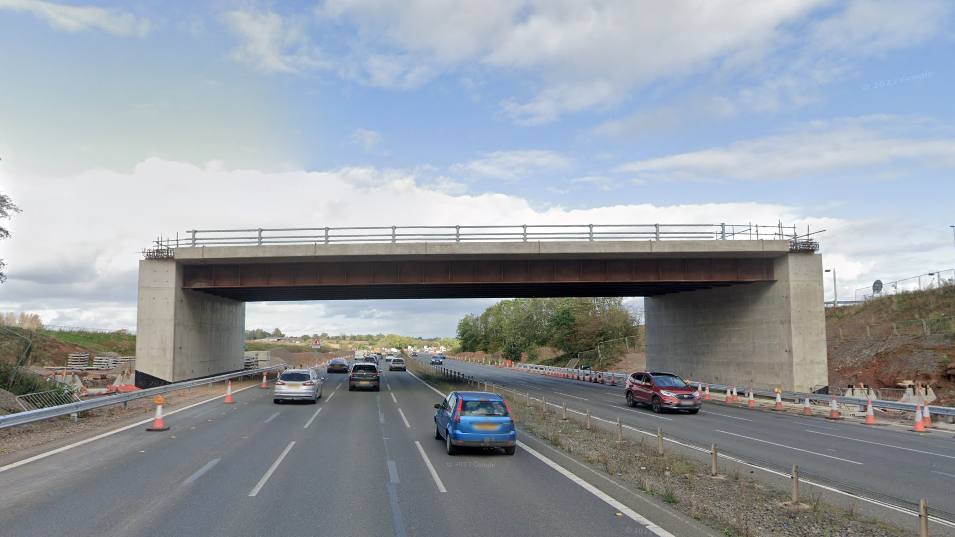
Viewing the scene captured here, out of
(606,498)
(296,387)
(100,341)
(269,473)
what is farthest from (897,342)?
(100,341)

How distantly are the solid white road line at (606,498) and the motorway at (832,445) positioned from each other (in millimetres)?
4352

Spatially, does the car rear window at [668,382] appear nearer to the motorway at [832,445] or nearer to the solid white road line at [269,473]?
the motorway at [832,445]

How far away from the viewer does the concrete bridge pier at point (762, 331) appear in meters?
29.9

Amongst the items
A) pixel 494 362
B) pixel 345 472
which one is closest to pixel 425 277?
pixel 345 472

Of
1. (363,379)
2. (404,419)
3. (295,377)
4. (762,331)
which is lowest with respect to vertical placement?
(404,419)

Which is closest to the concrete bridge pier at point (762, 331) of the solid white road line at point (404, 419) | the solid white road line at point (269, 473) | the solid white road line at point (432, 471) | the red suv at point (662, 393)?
the red suv at point (662, 393)

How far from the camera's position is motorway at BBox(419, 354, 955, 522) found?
11.0 m

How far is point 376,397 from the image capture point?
96.4ft

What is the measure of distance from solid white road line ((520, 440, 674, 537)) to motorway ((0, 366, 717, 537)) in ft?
0.07

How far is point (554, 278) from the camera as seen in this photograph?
32156 mm

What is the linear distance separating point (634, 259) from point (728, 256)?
4.62 meters

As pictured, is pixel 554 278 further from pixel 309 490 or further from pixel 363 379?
pixel 309 490

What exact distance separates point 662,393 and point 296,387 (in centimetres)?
1475

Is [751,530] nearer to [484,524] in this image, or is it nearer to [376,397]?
[484,524]
